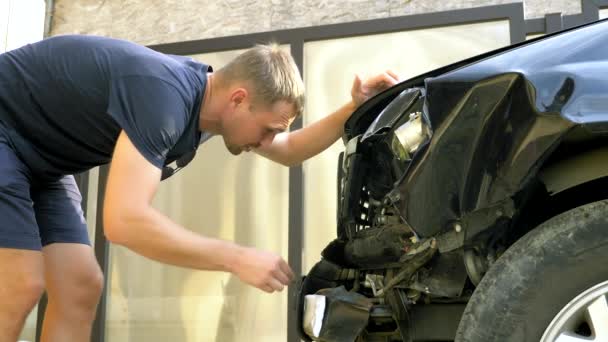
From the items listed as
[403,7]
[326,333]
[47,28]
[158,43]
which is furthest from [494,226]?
[47,28]

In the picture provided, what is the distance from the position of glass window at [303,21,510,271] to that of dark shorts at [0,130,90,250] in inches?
95.2

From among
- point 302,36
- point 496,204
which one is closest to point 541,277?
point 496,204

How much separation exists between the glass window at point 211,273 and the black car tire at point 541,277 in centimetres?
342

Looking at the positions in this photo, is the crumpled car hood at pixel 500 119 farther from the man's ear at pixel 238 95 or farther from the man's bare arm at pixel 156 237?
the man's ear at pixel 238 95

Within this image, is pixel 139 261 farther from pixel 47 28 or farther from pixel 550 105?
pixel 550 105

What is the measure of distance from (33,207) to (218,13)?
11.9 ft

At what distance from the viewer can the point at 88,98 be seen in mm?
2338

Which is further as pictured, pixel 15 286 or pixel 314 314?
pixel 15 286

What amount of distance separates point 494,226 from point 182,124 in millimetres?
1037

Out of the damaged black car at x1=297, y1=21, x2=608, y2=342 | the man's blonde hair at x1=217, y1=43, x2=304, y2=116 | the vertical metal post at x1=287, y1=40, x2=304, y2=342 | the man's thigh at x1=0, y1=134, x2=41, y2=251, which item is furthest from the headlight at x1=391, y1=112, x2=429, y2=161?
the vertical metal post at x1=287, y1=40, x2=304, y2=342

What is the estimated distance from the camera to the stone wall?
17.7ft

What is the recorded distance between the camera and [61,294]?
2664 millimetres

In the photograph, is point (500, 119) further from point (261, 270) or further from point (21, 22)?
point (21, 22)

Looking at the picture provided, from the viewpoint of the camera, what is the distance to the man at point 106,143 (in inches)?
82.1
